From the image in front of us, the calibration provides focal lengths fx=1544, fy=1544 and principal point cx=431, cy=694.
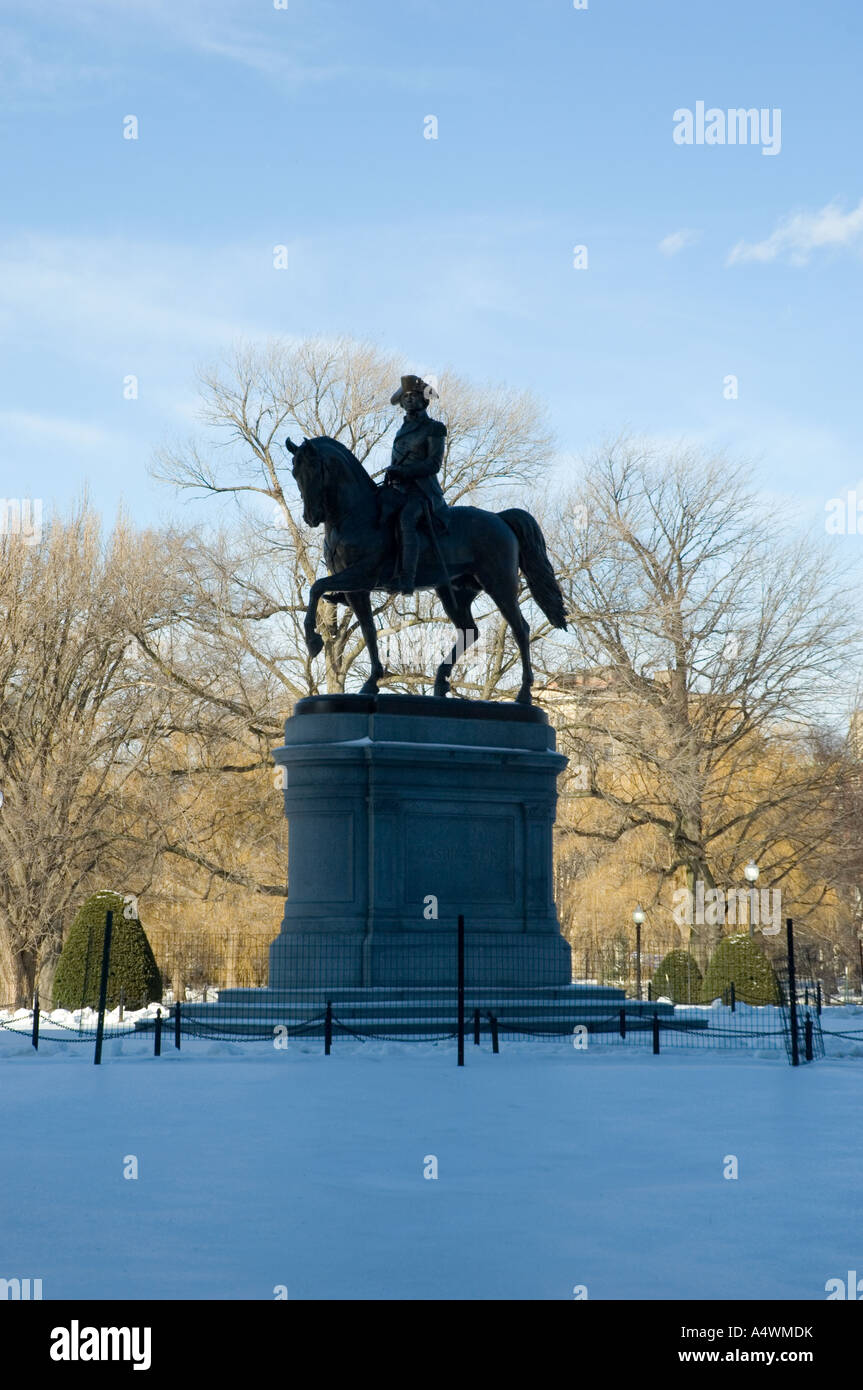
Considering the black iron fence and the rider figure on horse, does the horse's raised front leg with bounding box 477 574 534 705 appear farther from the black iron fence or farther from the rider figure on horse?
the black iron fence

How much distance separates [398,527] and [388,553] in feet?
1.23

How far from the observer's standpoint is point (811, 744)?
39688 mm

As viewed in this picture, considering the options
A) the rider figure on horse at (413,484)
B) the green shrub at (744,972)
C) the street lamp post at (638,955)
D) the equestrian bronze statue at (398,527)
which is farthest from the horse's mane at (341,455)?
the green shrub at (744,972)

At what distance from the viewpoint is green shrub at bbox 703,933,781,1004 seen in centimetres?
2732

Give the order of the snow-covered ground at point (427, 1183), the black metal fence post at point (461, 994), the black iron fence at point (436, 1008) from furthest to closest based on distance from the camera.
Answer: the black iron fence at point (436, 1008) < the black metal fence post at point (461, 994) < the snow-covered ground at point (427, 1183)

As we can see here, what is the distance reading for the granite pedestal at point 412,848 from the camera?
61.7ft

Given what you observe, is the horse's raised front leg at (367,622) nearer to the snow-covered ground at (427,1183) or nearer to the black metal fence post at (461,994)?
the black metal fence post at (461,994)

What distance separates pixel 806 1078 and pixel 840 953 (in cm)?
2945

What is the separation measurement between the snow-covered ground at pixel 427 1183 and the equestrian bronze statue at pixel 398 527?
25.5 ft

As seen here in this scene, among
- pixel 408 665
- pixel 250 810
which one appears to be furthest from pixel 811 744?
pixel 250 810

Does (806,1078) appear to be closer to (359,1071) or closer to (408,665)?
(359,1071)

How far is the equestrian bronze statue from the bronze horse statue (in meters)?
0.01
